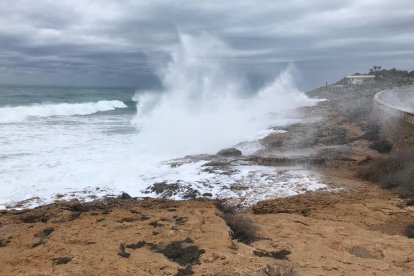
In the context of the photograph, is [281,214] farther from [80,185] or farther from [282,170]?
[80,185]

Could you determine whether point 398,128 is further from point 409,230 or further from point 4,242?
point 4,242

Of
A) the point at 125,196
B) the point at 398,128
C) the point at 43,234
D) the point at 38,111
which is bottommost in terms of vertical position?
the point at 38,111

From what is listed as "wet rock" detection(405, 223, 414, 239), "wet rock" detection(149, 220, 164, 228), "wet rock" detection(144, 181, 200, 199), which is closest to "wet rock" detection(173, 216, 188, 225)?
"wet rock" detection(149, 220, 164, 228)

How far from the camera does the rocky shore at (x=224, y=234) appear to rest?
5.35 meters

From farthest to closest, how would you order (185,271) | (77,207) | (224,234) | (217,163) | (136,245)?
(217,163) < (77,207) < (224,234) < (136,245) < (185,271)

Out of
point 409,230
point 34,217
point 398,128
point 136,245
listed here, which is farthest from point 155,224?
point 398,128

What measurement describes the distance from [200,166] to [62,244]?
6146mm

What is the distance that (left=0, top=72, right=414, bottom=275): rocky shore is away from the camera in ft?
17.5

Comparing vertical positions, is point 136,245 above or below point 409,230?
above

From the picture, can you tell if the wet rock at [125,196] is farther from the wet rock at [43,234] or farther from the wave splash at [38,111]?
the wave splash at [38,111]

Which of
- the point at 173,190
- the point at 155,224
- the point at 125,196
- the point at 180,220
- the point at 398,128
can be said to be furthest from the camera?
the point at 398,128

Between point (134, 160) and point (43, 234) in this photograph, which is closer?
point (43, 234)

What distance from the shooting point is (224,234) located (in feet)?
20.9

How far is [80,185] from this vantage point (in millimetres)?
10141
